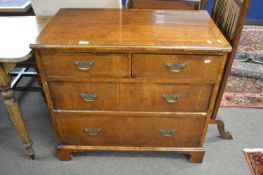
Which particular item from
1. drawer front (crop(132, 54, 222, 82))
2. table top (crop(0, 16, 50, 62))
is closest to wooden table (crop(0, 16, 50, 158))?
table top (crop(0, 16, 50, 62))

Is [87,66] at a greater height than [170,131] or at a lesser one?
greater

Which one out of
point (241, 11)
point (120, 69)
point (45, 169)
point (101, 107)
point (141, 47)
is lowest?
point (45, 169)

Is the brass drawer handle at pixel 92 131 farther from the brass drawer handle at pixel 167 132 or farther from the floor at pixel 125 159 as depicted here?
the brass drawer handle at pixel 167 132

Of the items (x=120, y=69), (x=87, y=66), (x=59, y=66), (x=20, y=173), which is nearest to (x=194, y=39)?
(x=120, y=69)

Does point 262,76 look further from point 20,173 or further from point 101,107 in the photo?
point 20,173

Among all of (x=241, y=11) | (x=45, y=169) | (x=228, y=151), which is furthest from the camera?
(x=228, y=151)

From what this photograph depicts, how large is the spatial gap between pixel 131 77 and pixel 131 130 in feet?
1.41

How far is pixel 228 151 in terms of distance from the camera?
5.75ft

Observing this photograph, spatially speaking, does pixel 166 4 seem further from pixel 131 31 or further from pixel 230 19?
pixel 131 31

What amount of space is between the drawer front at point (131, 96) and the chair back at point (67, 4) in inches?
25.1

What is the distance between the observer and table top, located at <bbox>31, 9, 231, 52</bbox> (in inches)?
45.1

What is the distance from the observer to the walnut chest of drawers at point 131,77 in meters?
1.17

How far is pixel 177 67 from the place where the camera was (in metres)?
1.21

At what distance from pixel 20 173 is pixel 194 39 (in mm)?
1420
